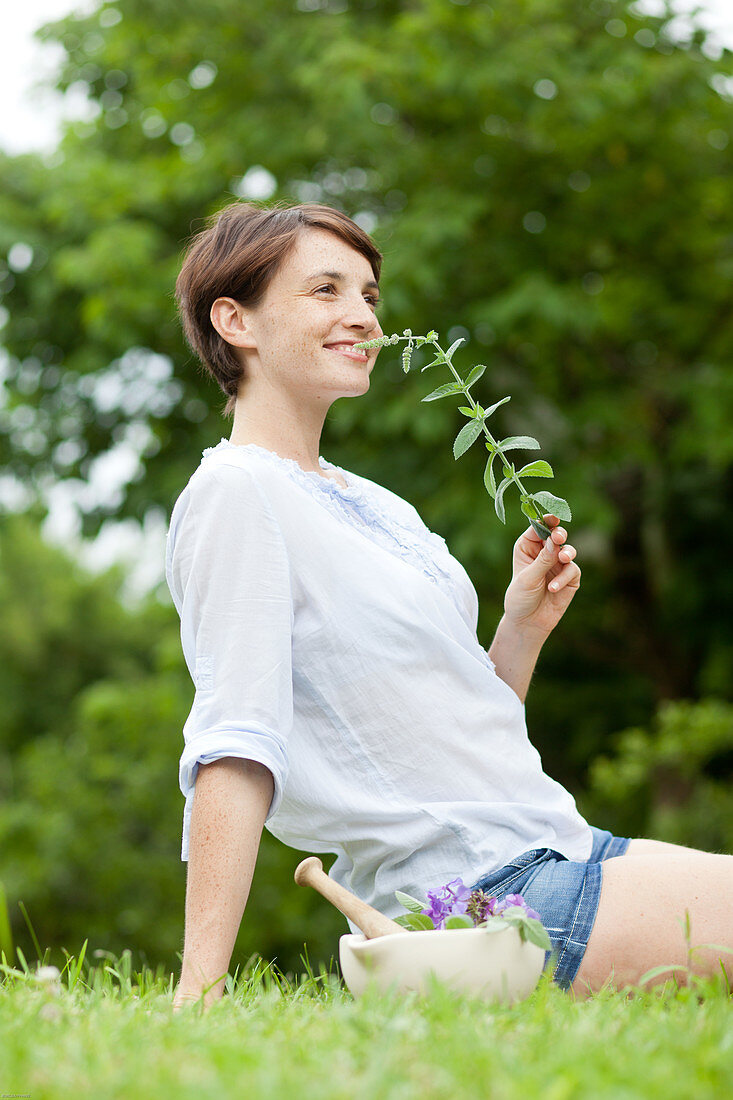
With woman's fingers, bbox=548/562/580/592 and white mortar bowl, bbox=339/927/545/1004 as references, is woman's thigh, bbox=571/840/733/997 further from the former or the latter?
woman's fingers, bbox=548/562/580/592

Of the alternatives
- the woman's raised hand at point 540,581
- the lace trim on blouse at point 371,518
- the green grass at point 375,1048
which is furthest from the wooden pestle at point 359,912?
the woman's raised hand at point 540,581

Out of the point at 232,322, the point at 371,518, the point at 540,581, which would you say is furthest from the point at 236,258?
the point at 540,581

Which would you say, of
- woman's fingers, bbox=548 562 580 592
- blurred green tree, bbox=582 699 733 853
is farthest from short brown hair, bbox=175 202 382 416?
blurred green tree, bbox=582 699 733 853

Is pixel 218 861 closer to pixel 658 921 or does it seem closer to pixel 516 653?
pixel 658 921

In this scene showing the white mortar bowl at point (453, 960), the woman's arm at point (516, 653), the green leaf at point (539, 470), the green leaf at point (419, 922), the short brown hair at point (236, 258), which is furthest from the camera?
the woman's arm at point (516, 653)

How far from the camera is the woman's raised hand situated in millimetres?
2270

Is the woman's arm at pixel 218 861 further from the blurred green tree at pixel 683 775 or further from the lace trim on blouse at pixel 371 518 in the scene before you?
the blurred green tree at pixel 683 775

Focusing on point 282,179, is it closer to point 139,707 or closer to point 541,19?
point 541,19

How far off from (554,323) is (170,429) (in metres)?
2.57

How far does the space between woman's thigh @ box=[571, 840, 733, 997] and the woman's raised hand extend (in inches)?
23.4

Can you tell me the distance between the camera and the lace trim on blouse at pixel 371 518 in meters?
2.17

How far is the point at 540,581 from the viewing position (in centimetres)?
237

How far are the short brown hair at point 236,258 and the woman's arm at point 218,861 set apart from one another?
2.90ft

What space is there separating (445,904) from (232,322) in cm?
122
